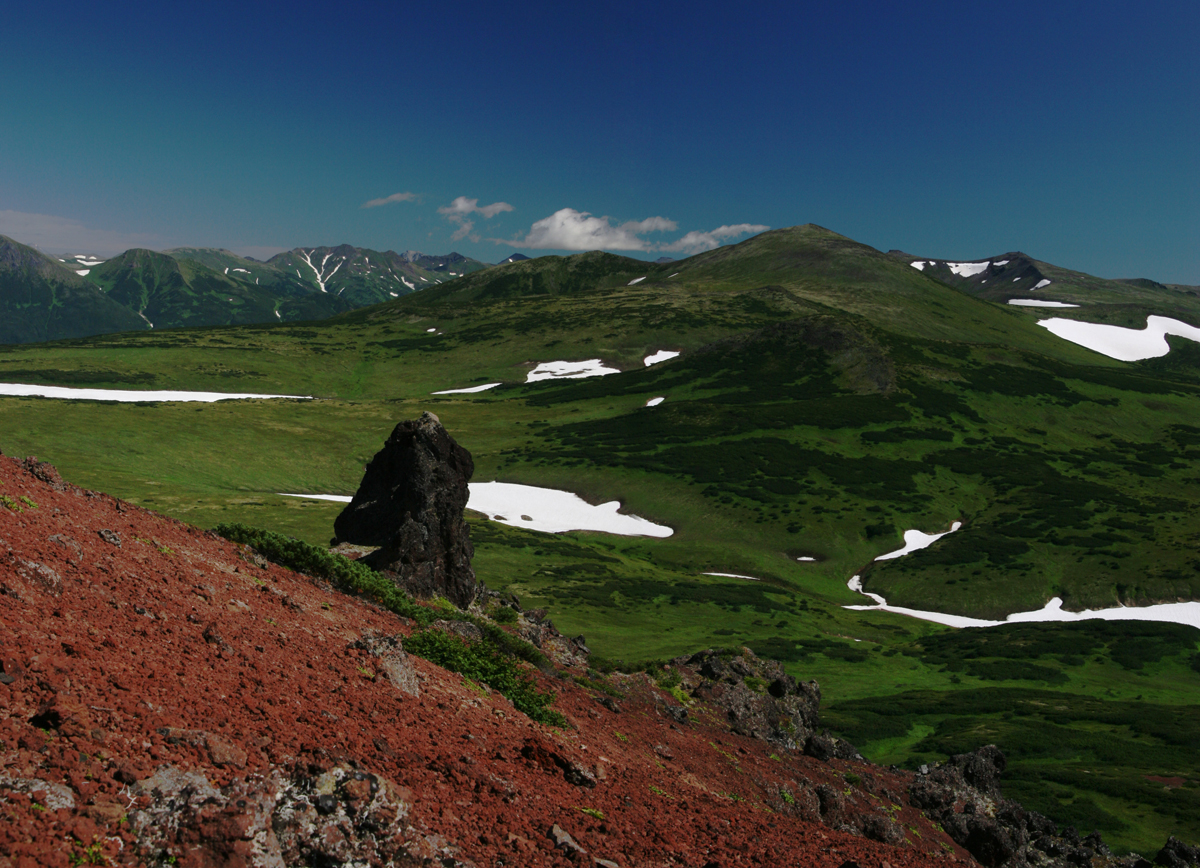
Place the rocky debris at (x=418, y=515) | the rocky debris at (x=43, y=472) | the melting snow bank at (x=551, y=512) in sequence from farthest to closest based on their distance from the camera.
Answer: the melting snow bank at (x=551, y=512) < the rocky debris at (x=418, y=515) < the rocky debris at (x=43, y=472)

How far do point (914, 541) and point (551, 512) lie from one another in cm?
5465

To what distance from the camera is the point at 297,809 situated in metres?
8.19

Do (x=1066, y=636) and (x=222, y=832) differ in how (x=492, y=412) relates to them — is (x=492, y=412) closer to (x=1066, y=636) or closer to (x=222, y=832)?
(x=1066, y=636)

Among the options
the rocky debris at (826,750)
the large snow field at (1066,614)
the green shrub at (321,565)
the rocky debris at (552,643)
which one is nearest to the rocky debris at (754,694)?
the rocky debris at (826,750)

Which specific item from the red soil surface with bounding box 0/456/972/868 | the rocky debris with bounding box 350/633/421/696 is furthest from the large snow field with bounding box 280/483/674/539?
the rocky debris with bounding box 350/633/421/696

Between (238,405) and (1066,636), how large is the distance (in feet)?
491

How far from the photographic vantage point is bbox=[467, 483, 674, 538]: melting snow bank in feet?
350

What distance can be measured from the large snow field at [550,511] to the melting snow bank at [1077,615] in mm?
34371

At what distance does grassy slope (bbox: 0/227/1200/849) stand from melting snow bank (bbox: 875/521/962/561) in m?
1.57

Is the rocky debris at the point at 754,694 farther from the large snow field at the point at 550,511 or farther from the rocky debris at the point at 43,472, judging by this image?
the large snow field at the point at 550,511

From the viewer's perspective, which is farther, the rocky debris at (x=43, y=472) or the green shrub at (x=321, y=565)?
the green shrub at (x=321, y=565)

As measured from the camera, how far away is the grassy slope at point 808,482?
6438 centimetres

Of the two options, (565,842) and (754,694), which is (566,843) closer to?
(565,842)

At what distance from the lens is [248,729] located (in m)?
9.12
